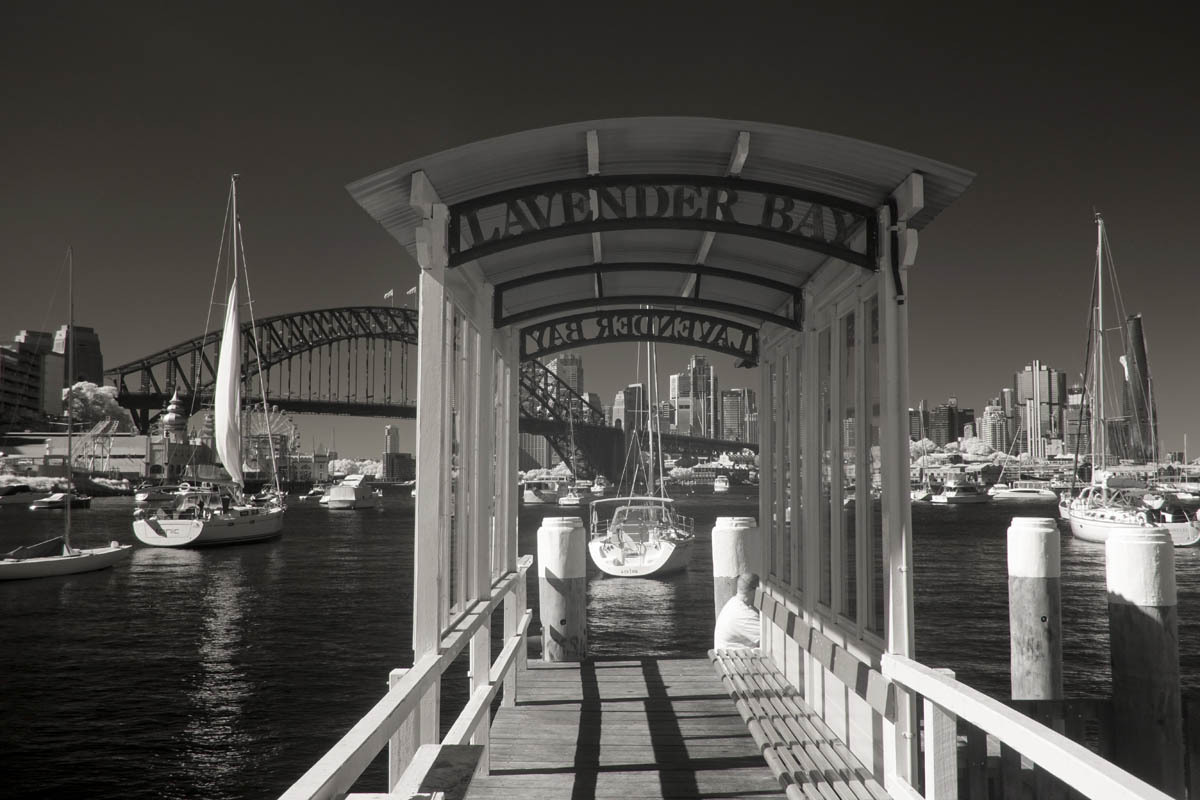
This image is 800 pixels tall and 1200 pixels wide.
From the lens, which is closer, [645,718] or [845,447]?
[845,447]

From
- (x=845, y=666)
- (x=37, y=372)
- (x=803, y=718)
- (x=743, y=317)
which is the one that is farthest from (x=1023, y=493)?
(x=37, y=372)

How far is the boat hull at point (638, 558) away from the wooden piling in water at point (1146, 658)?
24.3 metres

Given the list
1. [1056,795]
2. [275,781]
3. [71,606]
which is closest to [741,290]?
[1056,795]

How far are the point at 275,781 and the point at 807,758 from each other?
8.54 m

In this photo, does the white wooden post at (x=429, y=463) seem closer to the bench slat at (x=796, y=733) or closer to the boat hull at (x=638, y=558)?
the bench slat at (x=796, y=733)

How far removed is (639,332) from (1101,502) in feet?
143

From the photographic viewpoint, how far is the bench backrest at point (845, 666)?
371cm

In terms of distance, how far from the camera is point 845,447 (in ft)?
16.0

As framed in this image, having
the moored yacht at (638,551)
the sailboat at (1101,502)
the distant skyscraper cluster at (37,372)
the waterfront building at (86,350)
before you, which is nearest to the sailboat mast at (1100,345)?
the sailboat at (1101,502)

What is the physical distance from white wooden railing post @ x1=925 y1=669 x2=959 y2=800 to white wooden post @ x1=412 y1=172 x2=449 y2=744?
6.00 feet

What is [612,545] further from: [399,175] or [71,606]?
[399,175]

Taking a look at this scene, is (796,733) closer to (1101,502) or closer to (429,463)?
(429,463)

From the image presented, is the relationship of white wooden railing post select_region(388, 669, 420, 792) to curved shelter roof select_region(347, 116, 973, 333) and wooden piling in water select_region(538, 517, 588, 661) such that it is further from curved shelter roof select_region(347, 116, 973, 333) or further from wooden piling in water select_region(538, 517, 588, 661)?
wooden piling in water select_region(538, 517, 588, 661)

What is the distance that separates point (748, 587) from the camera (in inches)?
265
